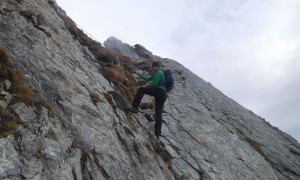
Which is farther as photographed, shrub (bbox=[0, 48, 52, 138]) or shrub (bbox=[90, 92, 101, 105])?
shrub (bbox=[90, 92, 101, 105])

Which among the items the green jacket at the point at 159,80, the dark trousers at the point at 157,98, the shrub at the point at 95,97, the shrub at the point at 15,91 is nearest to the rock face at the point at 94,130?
the shrub at the point at 95,97

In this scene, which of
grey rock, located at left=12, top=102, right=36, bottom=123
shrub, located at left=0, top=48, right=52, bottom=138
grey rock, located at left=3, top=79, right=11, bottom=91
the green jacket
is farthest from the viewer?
the green jacket

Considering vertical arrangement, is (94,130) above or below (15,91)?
above

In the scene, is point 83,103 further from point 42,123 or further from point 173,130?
point 173,130

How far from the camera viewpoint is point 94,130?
534 inches

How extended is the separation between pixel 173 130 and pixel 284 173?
27.6 ft

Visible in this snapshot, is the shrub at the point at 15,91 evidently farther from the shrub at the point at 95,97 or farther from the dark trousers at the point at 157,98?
the dark trousers at the point at 157,98

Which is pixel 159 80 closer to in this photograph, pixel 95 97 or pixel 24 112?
pixel 95 97

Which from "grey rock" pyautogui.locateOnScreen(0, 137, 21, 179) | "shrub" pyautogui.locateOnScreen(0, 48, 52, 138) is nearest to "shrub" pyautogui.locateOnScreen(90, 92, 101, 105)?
"shrub" pyautogui.locateOnScreen(0, 48, 52, 138)

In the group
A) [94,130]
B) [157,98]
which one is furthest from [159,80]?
[94,130]

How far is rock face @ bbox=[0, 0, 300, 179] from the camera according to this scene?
10.7 metres

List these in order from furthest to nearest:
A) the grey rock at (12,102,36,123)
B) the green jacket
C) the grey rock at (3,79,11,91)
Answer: the green jacket, the grey rock at (3,79,11,91), the grey rock at (12,102,36,123)

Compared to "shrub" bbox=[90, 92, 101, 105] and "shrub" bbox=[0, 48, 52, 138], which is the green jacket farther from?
"shrub" bbox=[0, 48, 52, 138]

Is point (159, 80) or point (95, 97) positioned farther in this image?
point (159, 80)
